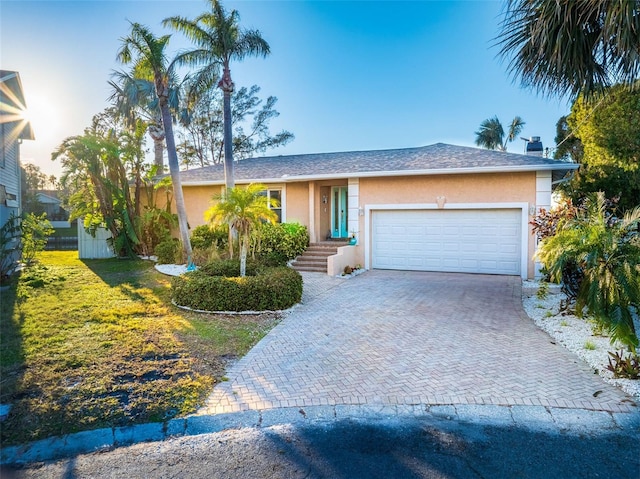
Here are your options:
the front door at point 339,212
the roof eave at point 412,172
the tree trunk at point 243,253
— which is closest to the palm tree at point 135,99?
the roof eave at point 412,172

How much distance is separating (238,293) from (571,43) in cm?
758

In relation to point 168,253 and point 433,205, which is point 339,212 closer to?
point 433,205

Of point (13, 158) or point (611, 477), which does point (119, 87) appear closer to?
point (13, 158)

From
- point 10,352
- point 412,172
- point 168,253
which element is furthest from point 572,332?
point 168,253

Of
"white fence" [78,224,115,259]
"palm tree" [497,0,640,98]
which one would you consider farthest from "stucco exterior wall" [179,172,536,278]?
"palm tree" [497,0,640,98]

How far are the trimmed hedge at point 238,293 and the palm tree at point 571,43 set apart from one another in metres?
6.48

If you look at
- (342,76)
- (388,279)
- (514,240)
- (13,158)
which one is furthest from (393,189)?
(13,158)

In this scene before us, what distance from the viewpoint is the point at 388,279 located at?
40.0ft

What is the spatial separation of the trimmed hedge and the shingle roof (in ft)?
21.9

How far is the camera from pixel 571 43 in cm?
632

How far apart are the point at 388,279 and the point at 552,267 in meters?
5.75

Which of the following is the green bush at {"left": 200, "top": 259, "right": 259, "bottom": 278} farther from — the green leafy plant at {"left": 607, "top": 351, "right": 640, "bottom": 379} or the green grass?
the green leafy plant at {"left": 607, "top": 351, "right": 640, "bottom": 379}

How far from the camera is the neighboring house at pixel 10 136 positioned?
40.6ft

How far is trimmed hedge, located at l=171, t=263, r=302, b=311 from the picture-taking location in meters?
8.23
